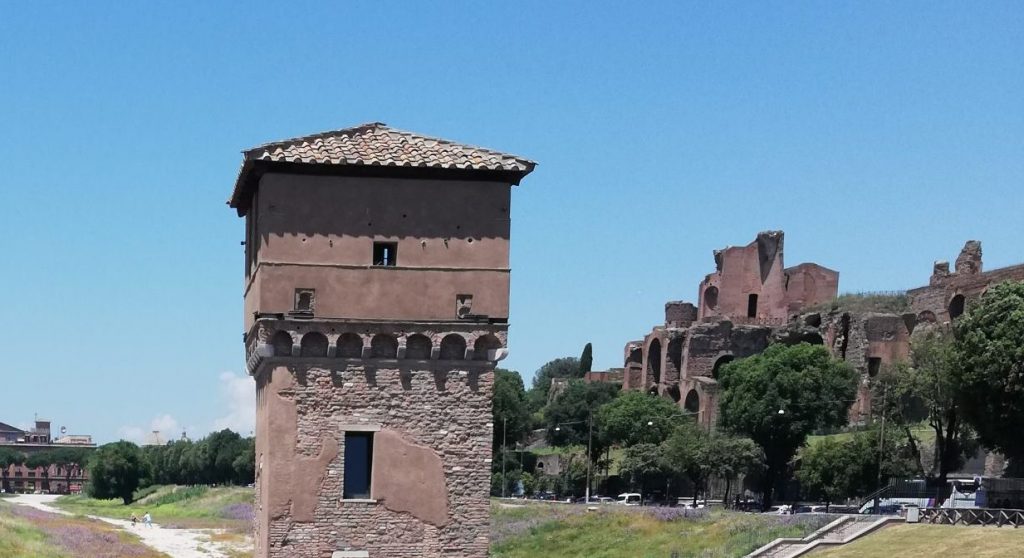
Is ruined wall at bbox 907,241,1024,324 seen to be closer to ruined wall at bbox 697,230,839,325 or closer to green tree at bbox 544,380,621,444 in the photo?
ruined wall at bbox 697,230,839,325

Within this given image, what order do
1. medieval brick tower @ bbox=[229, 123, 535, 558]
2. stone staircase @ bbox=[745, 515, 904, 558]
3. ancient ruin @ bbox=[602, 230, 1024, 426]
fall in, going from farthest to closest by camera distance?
ancient ruin @ bbox=[602, 230, 1024, 426], stone staircase @ bbox=[745, 515, 904, 558], medieval brick tower @ bbox=[229, 123, 535, 558]

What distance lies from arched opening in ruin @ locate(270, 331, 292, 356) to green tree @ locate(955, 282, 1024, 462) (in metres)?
36.1

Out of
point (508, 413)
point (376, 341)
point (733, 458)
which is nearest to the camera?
point (376, 341)

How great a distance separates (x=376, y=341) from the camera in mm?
24984

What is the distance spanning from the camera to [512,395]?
Answer: 104 meters

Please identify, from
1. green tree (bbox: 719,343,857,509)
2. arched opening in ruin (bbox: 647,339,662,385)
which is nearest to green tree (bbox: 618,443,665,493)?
green tree (bbox: 719,343,857,509)

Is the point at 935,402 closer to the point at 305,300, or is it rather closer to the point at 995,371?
the point at 995,371

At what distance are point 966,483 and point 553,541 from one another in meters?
18.4

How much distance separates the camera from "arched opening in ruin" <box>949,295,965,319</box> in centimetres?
8912

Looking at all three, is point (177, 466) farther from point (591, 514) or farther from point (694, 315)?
point (591, 514)

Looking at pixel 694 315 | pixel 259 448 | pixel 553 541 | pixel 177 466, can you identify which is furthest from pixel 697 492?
pixel 177 466

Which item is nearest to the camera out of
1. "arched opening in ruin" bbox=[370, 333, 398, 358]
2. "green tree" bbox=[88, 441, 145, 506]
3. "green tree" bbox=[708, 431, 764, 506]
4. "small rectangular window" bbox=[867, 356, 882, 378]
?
"arched opening in ruin" bbox=[370, 333, 398, 358]

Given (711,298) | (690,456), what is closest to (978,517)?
(690,456)

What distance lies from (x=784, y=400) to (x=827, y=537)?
108 feet
